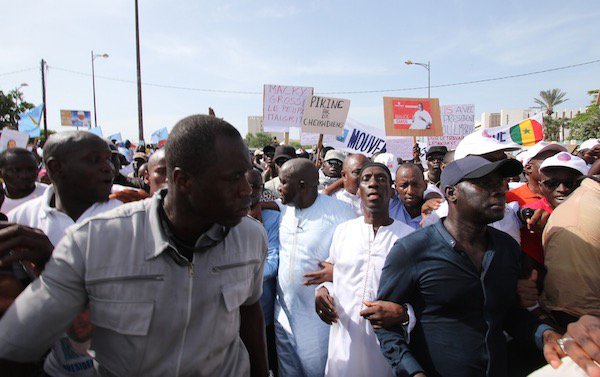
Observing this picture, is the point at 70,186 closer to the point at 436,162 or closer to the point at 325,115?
the point at 436,162

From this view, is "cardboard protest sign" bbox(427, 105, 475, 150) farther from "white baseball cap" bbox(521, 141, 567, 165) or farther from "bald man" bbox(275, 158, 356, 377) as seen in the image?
"bald man" bbox(275, 158, 356, 377)

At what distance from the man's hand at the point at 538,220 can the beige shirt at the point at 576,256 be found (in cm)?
A: 45

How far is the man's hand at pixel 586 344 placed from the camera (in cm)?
118

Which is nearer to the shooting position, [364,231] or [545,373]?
[545,373]

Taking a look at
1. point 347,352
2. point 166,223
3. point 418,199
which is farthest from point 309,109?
point 166,223

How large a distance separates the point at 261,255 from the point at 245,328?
0.42 metres

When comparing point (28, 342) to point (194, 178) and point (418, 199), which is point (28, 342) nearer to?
point (194, 178)

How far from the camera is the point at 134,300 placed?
1.31 metres

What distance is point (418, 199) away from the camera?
379cm

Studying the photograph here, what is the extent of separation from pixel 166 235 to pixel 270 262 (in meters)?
1.90

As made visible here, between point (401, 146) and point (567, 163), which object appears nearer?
point (567, 163)

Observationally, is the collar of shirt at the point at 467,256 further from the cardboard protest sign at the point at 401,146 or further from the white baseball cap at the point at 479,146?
the cardboard protest sign at the point at 401,146

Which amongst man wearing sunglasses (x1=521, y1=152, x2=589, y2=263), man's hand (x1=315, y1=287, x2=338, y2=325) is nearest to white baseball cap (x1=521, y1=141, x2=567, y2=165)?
man wearing sunglasses (x1=521, y1=152, x2=589, y2=263)

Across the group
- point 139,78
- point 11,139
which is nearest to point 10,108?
point 139,78
